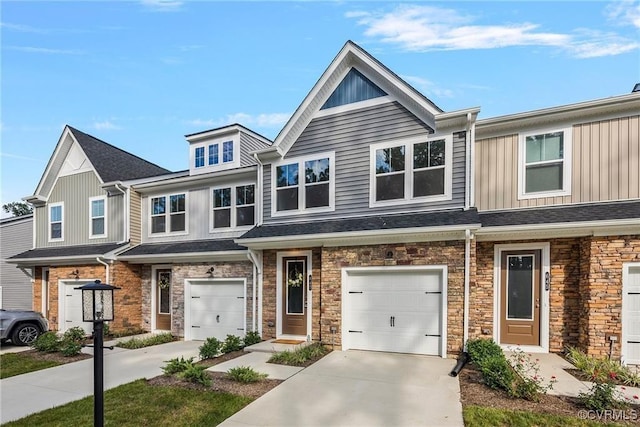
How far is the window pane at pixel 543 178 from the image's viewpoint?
7.97m

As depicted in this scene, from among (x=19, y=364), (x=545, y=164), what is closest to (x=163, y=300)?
(x=19, y=364)

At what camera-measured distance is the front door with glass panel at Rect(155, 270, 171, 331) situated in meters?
12.1

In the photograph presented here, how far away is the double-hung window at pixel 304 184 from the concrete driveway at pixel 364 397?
423cm

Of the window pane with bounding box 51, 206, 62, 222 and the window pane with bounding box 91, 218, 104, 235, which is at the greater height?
the window pane with bounding box 51, 206, 62, 222

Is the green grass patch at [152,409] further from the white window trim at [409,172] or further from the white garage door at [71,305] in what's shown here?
the white garage door at [71,305]

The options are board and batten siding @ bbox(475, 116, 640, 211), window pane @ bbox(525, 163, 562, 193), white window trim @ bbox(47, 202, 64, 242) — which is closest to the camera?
board and batten siding @ bbox(475, 116, 640, 211)

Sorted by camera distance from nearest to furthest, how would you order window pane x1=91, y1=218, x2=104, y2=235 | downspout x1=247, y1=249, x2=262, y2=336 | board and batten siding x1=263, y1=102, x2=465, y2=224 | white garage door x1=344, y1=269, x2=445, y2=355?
white garage door x1=344, y1=269, x2=445, y2=355 < board and batten siding x1=263, y1=102, x2=465, y2=224 < downspout x1=247, y1=249, x2=262, y2=336 < window pane x1=91, y1=218, x2=104, y2=235

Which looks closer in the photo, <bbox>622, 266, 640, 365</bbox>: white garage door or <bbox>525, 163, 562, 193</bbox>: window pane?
<bbox>622, 266, 640, 365</bbox>: white garage door

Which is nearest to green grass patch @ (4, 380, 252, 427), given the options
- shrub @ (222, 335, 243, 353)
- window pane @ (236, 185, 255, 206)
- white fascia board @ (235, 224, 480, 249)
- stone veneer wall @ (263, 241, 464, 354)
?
A: shrub @ (222, 335, 243, 353)

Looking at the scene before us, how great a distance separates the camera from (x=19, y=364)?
8.55m

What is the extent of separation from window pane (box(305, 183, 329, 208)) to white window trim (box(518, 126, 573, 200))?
483cm

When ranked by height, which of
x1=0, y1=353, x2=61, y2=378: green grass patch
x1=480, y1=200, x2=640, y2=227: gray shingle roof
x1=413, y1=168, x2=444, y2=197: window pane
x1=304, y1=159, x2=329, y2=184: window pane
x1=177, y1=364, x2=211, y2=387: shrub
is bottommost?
x1=0, y1=353, x2=61, y2=378: green grass patch

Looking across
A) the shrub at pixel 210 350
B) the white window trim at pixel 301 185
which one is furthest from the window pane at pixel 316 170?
the shrub at pixel 210 350

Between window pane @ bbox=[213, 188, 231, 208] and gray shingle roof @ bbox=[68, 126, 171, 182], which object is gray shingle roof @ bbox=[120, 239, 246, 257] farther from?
gray shingle roof @ bbox=[68, 126, 171, 182]
